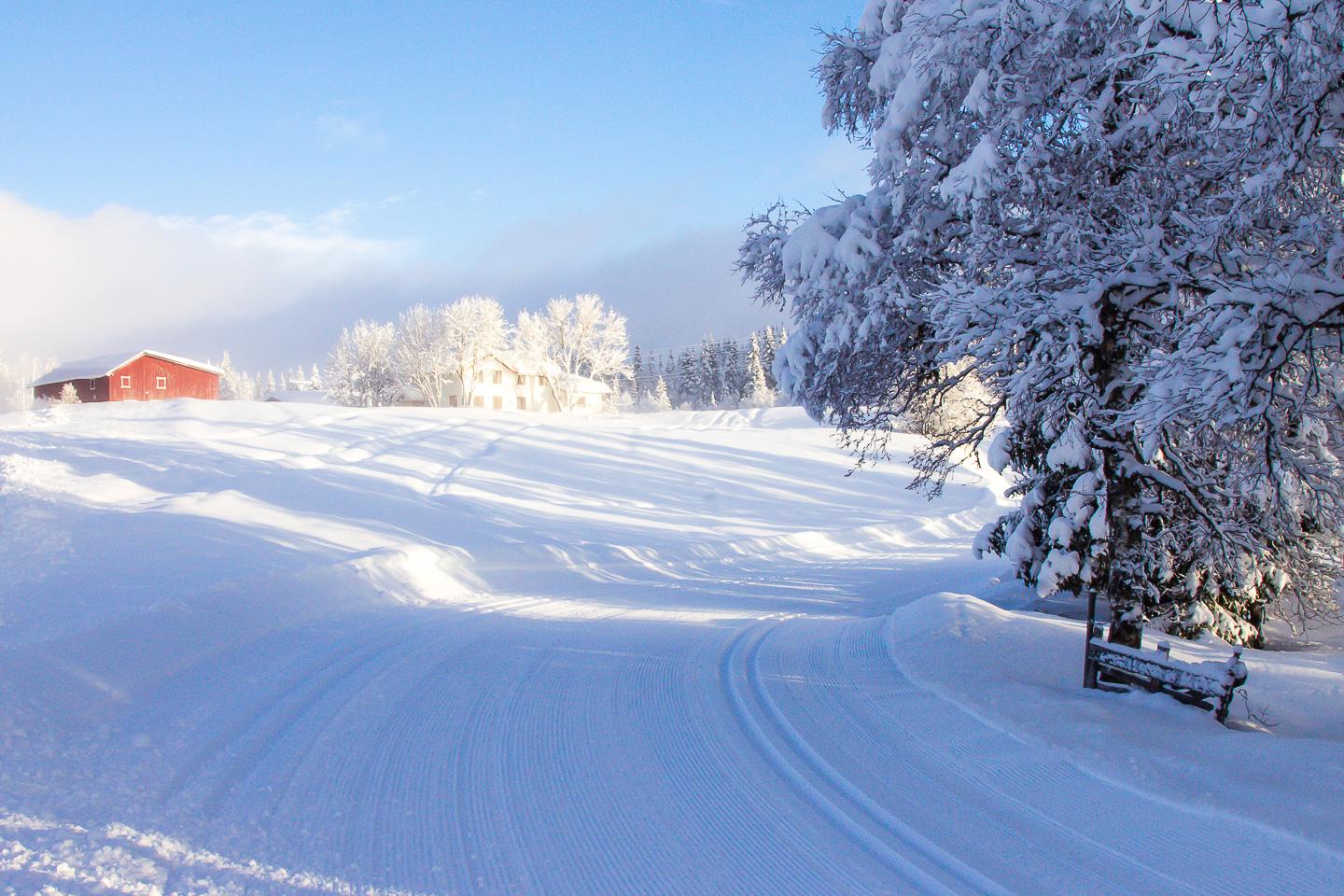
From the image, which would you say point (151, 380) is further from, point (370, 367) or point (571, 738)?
point (571, 738)

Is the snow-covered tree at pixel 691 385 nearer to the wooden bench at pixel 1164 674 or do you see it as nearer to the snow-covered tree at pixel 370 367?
the snow-covered tree at pixel 370 367

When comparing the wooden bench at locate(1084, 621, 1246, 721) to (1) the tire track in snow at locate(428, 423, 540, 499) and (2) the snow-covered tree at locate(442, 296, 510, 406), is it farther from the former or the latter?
(2) the snow-covered tree at locate(442, 296, 510, 406)

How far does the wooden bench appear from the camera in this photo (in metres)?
5.81

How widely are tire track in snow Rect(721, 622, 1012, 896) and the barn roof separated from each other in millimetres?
62831

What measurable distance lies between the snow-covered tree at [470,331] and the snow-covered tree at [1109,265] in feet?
200

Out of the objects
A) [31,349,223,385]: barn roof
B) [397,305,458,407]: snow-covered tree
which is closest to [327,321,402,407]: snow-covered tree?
[397,305,458,407]: snow-covered tree

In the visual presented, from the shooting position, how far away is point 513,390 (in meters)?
77.4

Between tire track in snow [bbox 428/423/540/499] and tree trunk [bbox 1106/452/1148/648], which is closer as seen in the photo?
tree trunk [bbox 1106/452/1148/648]

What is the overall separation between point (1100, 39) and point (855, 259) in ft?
8.95

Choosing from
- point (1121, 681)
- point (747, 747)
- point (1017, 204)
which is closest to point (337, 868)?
point (747, 747)

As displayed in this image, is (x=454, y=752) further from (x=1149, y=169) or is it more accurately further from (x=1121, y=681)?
(x=1149, y=169)

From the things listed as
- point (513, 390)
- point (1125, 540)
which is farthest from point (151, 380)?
point (1125, 540)

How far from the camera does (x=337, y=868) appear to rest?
12.9ft

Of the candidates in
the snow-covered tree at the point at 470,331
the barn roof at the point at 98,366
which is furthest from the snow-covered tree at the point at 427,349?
the barn roof at the point at 98,366
